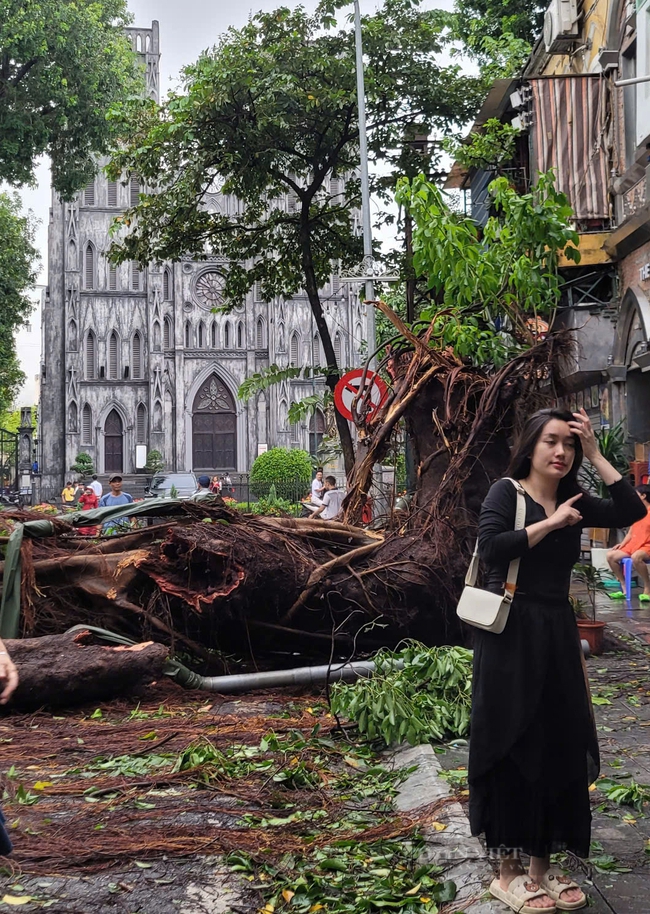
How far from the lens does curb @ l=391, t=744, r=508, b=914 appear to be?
3.48 metres

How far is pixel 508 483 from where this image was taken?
3.58 meters

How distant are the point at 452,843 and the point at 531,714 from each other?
3.06ft

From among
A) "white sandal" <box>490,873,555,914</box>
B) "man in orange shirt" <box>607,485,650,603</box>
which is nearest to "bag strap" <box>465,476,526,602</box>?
"white sandal" <box>490,873,555,914</box>

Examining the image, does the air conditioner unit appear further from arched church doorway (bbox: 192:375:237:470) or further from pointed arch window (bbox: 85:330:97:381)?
pointed arch window (bbox: 85:330:97:381)

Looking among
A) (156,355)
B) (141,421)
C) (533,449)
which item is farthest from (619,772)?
(141,421)

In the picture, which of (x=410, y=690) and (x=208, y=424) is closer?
(x=410, y=690)

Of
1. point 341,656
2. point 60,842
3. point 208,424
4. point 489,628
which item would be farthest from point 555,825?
point 208,424

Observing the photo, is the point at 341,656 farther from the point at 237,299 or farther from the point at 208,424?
the point at 208,424

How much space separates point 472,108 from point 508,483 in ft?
55.5

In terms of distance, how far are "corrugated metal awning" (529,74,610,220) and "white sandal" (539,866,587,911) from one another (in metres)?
13.3

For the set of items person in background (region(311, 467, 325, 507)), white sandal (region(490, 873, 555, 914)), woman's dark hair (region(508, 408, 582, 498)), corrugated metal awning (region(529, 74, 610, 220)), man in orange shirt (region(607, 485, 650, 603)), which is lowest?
white sandal (region(490, 873, 555, 914))

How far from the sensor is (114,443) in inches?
2272

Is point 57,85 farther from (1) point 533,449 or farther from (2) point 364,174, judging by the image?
(1) point 533,449

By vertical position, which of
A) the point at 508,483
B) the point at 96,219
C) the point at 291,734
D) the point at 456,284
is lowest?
the point at 291,734
